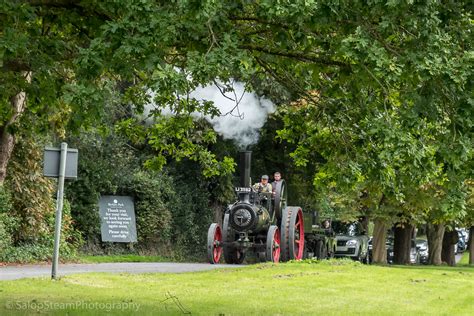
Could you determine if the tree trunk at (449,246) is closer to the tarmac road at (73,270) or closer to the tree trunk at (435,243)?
the tree trunk at (435,243)

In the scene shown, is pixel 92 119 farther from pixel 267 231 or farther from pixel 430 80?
pixel 267 231

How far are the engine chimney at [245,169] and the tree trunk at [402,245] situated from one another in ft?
49.0

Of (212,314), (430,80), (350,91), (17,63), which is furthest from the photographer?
(350,91)

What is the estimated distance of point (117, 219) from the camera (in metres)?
29.3

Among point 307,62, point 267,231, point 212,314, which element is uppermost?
point 307,62

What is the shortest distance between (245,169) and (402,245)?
53.6 ft

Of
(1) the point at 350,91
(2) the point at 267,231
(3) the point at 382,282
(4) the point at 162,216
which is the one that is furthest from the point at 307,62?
(4) the point at 162,216

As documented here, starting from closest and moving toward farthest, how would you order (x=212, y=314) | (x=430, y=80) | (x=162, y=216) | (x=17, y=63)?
(x=430, y=80)
(x=17, y=63)
(x=212, y=314)
(x=162, y=216)

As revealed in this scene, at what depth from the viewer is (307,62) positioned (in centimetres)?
1173

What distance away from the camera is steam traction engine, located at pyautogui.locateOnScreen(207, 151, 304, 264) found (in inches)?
927

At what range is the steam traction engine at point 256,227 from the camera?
23547 millimetres

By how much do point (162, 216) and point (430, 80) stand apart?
21.7 meters

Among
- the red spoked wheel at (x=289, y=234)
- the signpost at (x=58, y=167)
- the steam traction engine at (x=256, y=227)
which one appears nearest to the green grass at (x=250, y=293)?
the signpost at (x=58, y=167)

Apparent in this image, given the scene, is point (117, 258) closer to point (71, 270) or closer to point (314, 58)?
point (71, 270)
